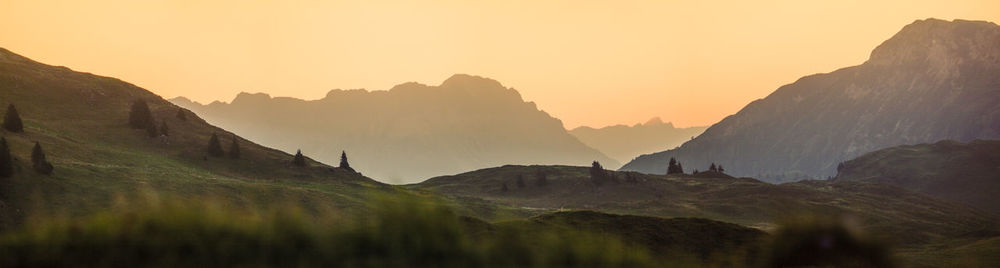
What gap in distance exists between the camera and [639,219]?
85.6 feet

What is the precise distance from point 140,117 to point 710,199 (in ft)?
336

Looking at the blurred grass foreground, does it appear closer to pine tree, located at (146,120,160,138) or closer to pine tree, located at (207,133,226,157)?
pine tree, located at (207,133,226,157)

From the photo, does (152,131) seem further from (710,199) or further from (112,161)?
(710,199)

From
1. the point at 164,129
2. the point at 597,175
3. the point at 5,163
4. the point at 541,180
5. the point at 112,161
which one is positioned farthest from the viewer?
the point at 541,180

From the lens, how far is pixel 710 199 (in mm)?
117875

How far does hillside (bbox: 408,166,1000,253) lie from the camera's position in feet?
315

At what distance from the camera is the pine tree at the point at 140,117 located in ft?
331

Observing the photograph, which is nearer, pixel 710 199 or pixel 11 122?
pixel 11 122

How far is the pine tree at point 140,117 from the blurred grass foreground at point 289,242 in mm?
107373

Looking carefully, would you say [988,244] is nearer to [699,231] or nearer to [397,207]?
[699,231]

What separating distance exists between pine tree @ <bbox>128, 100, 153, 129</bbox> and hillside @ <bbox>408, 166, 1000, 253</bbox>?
45.9m

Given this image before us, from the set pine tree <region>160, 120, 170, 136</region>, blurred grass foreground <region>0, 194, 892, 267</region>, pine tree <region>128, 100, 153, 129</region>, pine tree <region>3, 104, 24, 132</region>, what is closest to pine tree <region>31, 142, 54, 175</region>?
pine tree <region>3, 104, 24, 132</region>

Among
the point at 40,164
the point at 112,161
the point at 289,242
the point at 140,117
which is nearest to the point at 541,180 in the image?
the point at 140,117

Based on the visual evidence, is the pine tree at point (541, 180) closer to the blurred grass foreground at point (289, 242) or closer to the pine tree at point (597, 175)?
the pine tree at point (597, 175)
